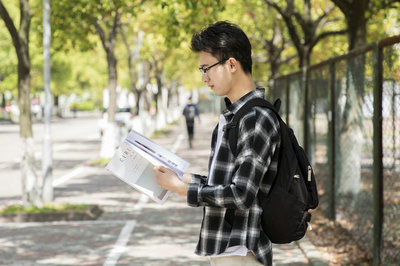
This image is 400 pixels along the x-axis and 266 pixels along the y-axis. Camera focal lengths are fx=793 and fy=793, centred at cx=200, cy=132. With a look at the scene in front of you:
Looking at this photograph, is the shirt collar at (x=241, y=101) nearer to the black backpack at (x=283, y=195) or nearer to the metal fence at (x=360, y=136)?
the black backpack at (x=283, y=195)

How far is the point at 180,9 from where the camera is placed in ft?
52.2

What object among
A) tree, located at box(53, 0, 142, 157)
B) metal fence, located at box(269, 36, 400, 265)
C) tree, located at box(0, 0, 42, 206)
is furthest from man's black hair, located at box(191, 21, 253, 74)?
tree, located at box(53, 0, 142, 157)

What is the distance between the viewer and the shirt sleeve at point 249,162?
118 inches

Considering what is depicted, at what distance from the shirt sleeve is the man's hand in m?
0.14

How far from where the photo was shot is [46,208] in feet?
38.1

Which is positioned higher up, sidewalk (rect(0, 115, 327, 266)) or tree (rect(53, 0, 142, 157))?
tree (rect(53, 0, 142, 157))

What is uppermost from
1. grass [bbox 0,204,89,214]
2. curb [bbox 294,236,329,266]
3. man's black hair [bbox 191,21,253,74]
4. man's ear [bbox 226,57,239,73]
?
man's black hair [bbox 191,21,253,74]

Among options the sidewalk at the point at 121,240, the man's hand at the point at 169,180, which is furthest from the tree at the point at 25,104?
the man's hand at the point at 169,180

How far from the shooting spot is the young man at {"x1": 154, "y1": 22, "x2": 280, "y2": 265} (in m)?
3.00

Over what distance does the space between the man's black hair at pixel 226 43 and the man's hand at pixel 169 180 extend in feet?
1.70

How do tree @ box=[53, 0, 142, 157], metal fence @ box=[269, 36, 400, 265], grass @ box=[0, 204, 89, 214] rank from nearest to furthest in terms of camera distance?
metal fence @ box=[269, 36, 400, 265], grass @ box=[0, 204, 89, 214], tree @ box=[53, 0, 142, 157]

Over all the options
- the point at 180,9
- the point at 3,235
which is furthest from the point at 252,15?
the point at 3,235

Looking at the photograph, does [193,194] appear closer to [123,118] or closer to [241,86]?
[241,86]

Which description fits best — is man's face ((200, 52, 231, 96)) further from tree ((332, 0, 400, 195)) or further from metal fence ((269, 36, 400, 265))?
tree ((332, 0, 400, 195))
